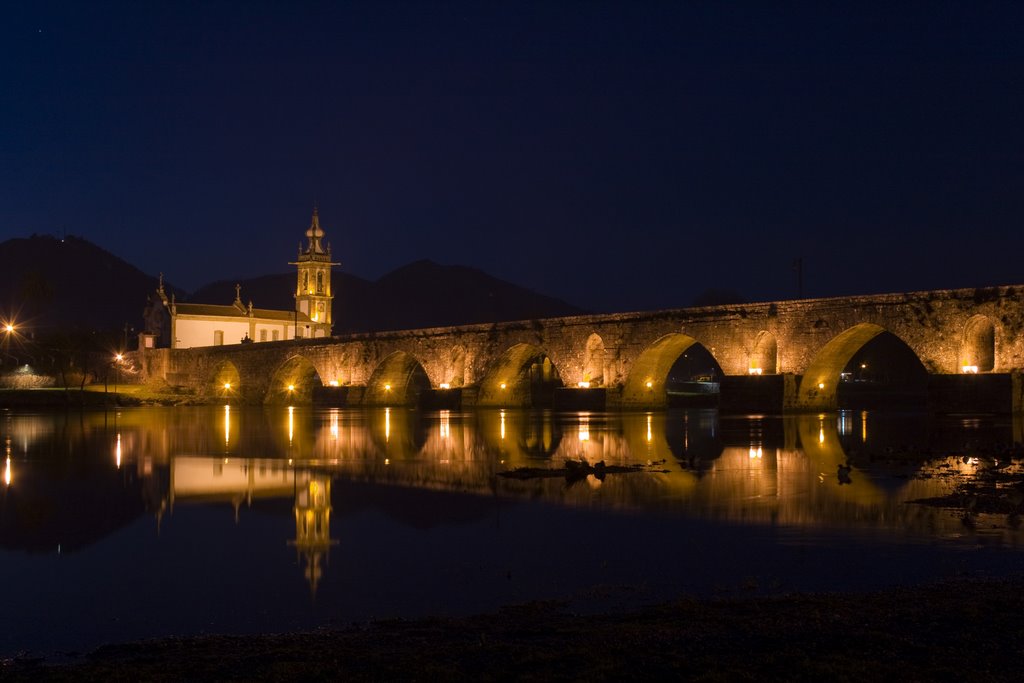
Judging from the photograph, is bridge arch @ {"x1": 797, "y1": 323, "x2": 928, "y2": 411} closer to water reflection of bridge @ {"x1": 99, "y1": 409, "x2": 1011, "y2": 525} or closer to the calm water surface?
water reflection of bridge @ {"x1": 99, "y1": 409, "x2": 1011, "y2": 525}

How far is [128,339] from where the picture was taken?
282ft

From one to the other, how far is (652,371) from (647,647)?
36.1 metres

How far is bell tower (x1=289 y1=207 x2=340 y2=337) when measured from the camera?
8569cm

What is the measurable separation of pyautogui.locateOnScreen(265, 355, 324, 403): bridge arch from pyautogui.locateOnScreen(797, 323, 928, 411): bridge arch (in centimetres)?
3306

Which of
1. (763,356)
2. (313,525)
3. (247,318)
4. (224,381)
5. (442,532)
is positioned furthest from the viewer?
(247,318)

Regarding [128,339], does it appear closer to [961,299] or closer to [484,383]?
[484,383]

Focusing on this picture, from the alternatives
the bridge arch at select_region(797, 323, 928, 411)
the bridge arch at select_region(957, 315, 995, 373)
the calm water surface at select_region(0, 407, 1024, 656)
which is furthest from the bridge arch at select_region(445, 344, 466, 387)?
the calm water surface at select_region(0, 407, 1024, 656)

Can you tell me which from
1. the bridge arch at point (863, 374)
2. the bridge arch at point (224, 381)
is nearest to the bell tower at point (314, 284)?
the bridge arch at point (224, 381)

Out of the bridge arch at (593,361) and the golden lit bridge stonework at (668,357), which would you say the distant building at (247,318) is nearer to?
the golden lit bridge stonework at (668,357)

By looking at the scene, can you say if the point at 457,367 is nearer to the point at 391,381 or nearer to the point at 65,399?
the point at 391,381

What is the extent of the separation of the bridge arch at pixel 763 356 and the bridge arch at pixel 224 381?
41391mm

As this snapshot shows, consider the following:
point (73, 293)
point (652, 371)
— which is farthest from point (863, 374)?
point (73, 293)

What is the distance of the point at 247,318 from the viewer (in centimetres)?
8262

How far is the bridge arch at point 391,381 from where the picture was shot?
55.3m
